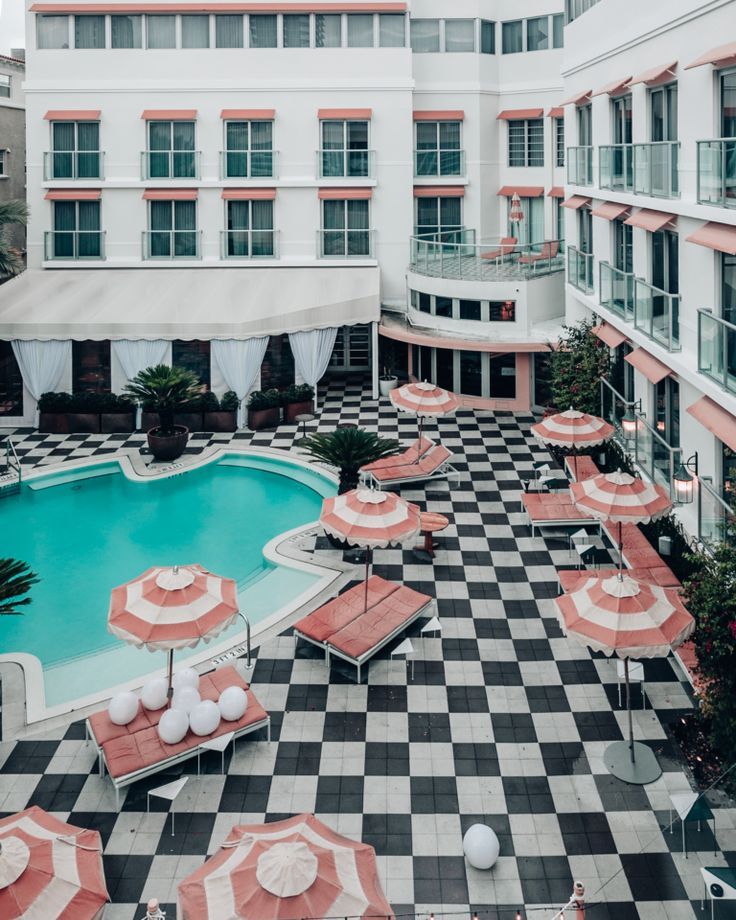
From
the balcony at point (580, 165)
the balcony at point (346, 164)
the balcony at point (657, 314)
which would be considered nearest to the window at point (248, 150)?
the balcony at point (346, 164)

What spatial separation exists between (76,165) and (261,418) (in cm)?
1080

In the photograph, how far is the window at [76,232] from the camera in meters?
28.6

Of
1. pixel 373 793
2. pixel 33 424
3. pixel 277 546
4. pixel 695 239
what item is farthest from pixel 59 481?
pixel 695 239

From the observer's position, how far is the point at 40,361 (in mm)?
24344

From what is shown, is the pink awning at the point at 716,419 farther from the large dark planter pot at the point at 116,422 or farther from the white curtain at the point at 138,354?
the large dark planter pot at the point at 116,422

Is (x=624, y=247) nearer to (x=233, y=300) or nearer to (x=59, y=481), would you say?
(x=233, y=300)

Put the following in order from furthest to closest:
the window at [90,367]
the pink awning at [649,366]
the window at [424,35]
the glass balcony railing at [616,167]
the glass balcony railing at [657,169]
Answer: the window at [424,35], the window at [90,367], the glass balcony railing at [616,167], the pink awning at [649,366], the glass balcony railing at [657,169]

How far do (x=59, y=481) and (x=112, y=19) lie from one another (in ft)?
Result: 51.3

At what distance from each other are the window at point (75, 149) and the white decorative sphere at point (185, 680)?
21.0 meters

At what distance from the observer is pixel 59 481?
21.1 meters

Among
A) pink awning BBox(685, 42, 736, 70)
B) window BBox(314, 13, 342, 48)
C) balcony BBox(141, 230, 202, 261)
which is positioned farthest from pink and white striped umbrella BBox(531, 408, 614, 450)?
window BBox(314, 13, 342, 48)

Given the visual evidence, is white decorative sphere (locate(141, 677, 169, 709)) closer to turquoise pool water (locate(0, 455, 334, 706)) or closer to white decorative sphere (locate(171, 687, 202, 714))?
white decorative sphere (locate(171, 687, 202, 714))

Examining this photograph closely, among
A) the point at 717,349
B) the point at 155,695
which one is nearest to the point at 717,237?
the point at 717,349

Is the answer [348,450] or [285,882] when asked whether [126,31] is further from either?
[285,882]
